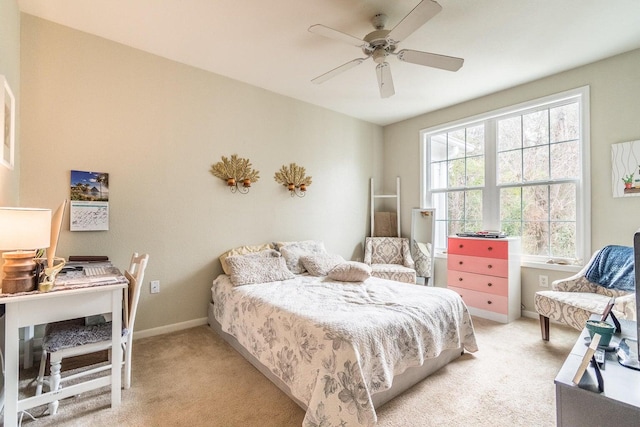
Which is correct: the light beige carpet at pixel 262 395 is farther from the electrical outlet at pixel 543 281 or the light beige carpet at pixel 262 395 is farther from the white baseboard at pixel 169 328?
the electrical outlet at pixel 543 281

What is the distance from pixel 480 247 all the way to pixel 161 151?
3.56 m

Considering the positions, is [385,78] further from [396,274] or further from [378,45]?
[396,274]

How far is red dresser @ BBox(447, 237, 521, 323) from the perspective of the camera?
123 inches

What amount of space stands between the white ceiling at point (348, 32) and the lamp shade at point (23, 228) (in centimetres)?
163

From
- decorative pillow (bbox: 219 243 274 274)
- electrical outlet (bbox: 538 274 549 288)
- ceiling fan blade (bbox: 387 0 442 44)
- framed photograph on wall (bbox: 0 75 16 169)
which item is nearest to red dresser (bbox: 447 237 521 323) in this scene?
electrical outlet (bbox: 538 274 549 288)

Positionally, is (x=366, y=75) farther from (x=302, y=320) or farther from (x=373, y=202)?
(x=302, y=320)

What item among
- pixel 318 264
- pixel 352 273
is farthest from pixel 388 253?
pixel 352 273

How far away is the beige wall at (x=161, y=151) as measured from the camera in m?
2.28

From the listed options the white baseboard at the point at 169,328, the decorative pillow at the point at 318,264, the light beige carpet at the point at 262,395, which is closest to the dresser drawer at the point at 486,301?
the light beige carpet at the point at 262,395

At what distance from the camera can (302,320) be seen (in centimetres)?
174

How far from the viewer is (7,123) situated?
1814 millimetres

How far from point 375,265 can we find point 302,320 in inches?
94.0

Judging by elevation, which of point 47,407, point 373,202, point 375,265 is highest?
point 373,202

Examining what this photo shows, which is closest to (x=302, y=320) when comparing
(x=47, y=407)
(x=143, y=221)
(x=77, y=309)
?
(x=77, y=309)
